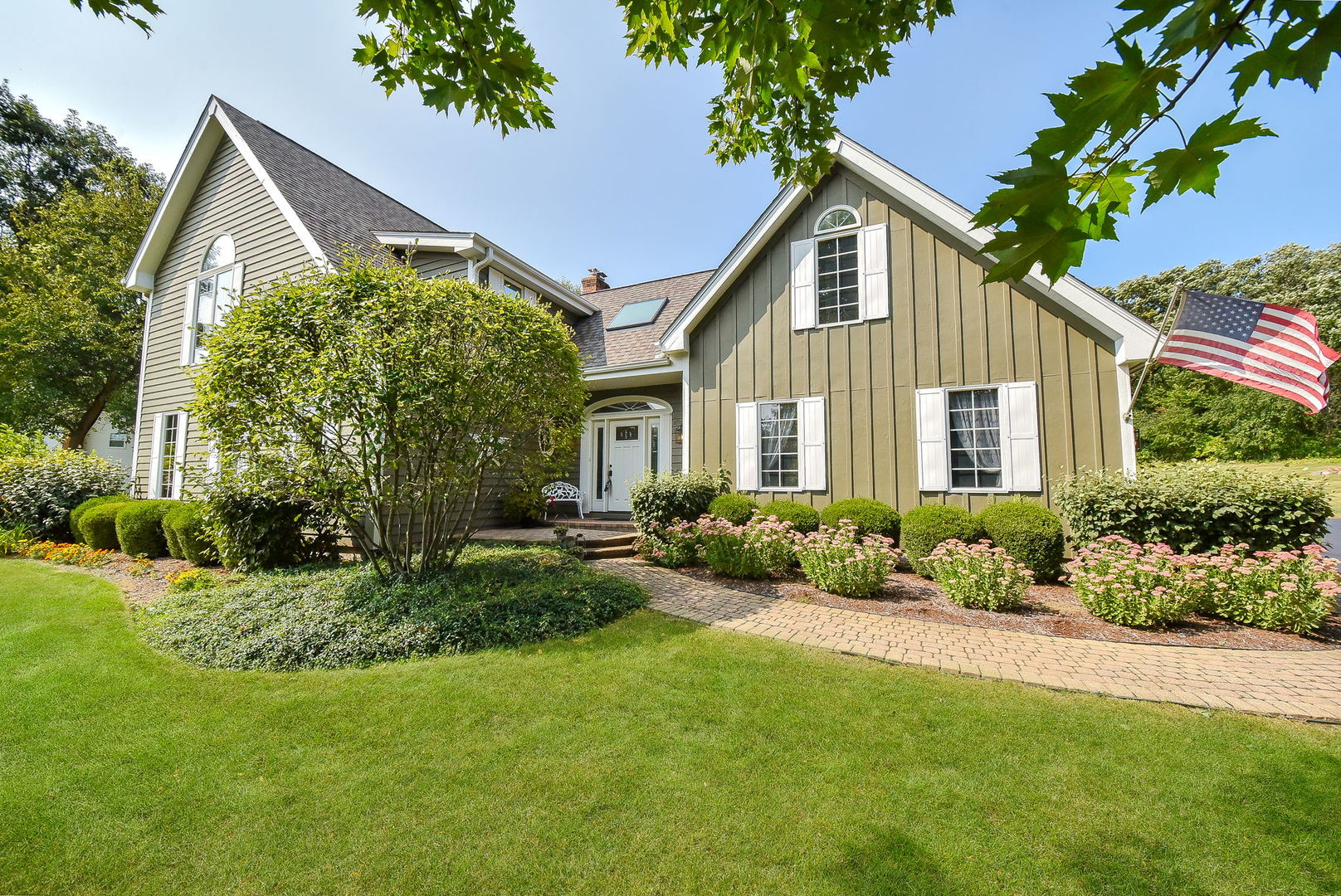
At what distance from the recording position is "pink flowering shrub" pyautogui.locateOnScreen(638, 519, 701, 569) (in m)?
7.62

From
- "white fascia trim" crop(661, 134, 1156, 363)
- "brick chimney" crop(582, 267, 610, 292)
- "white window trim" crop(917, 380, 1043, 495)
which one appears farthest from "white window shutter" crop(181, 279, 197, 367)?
"white window trim" crop(917, 380, 1043, 495)

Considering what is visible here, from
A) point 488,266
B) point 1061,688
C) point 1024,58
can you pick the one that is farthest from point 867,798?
point 488,266

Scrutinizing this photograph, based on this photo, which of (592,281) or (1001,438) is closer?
(1001,438)

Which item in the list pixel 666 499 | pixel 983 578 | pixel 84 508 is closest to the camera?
pixel 983 578

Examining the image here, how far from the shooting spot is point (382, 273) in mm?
5750

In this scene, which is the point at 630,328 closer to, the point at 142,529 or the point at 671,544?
the point at 671,544

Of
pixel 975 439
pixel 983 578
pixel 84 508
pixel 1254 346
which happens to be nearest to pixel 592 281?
pixel 975 439

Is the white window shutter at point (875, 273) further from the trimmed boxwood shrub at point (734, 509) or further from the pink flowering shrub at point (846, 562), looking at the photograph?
the pink flowering shrub at point (846, 562)

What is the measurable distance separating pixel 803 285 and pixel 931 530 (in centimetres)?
471

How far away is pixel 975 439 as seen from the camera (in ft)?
25.9

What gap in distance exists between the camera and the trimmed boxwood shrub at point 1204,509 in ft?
18.3

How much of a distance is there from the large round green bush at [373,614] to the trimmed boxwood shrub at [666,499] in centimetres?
191

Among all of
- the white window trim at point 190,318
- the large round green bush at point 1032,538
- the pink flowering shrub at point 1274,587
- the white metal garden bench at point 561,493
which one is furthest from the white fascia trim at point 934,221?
the white window trim at point 190,318

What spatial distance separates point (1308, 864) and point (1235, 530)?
5.29 metres
